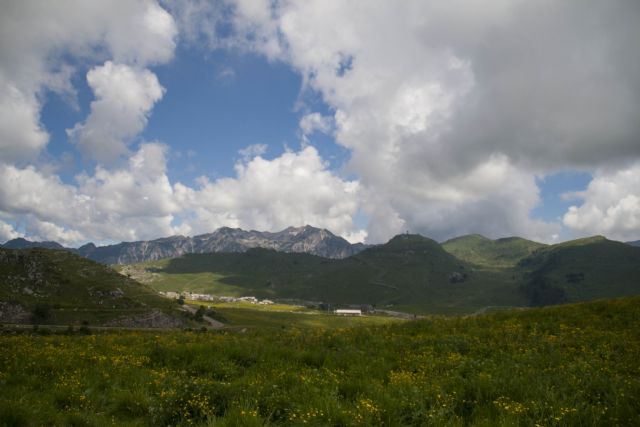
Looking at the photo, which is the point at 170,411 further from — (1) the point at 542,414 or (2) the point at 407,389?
(1) the point at 542,414

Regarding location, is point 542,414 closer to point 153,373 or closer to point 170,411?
point 170,411

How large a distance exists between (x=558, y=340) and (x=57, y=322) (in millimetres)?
195150

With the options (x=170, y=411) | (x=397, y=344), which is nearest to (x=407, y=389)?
(x=170, y=411)

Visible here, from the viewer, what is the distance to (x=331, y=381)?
1131cm

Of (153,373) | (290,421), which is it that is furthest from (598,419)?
(153,373)

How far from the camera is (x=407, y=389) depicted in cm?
1044

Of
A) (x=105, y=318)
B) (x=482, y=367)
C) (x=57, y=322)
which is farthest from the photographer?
(x=105, y=318)

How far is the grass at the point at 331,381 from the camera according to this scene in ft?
28.2

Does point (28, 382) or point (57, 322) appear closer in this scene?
point (28, 382)

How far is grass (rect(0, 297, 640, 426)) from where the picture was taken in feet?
28.2

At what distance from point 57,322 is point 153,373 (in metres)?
189

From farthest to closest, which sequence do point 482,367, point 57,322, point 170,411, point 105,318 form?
point 105,318, point 57,322, point 482,367, point 170,411

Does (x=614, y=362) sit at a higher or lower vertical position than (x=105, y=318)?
higher

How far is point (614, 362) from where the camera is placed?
13.5 m
